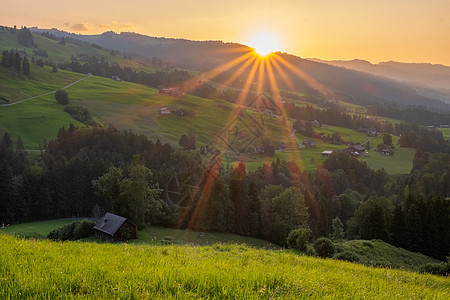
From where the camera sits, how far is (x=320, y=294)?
759cm

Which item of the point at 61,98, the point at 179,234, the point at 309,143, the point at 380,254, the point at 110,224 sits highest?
the point at 61,98

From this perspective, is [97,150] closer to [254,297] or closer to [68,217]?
[68,217]

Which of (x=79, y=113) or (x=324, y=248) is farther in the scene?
(x=79, y=113)

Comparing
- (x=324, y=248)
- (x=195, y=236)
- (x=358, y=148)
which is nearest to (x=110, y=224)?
(x=195, y=236)

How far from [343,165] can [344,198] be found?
46393 millimetres

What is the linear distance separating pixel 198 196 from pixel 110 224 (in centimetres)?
2822

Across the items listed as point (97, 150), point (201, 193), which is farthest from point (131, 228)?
point (97, 150)

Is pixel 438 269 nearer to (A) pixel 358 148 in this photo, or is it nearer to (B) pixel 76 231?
(B) pixel 76 231

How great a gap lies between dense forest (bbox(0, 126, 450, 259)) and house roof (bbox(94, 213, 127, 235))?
719 centimetres

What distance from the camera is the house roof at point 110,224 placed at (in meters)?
50.5

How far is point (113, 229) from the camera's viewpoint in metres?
50.6

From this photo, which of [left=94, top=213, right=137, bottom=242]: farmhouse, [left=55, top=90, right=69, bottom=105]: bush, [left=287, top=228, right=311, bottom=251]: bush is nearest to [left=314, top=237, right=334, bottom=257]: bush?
[left=287, top=228, right=311, bottom=251]: bush

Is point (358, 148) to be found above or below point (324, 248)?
below

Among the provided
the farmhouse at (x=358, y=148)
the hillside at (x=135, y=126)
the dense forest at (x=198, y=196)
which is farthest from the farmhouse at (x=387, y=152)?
the dense forest at (x=198, y=196)
